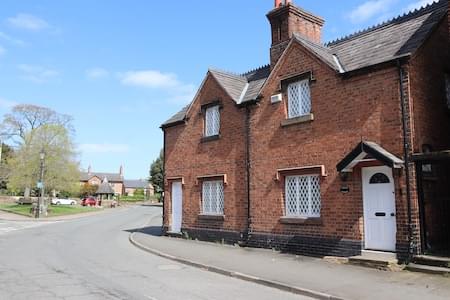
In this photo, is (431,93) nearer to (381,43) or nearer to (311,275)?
(381,43)

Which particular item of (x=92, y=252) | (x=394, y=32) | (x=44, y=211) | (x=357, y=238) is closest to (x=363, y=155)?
(x=357, y=238)

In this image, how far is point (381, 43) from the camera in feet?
45.7

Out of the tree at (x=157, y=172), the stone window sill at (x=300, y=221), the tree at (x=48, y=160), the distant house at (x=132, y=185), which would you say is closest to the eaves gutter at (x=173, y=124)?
the stone window sill at (x=300, y=221)

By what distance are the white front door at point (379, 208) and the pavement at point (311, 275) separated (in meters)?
1.14

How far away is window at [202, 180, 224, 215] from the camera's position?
18.5 metres

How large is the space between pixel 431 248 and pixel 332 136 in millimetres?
4270

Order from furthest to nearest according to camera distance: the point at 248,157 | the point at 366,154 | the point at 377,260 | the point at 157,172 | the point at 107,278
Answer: the point at 157,172 < the point at 248,157 < the point at 366,154 < the point at 377,260 < the point at 107,278

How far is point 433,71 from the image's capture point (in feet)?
42.9

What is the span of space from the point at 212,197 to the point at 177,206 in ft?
10.0

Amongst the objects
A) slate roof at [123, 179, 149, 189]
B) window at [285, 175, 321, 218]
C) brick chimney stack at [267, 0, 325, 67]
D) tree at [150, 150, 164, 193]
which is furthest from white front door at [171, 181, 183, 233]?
slate roof at [123, 179, 149, 189]

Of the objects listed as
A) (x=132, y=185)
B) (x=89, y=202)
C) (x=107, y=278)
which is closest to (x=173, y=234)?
(x=107, y=278)

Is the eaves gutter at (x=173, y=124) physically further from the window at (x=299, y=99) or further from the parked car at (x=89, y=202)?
the parked car at (x=89, y=202)

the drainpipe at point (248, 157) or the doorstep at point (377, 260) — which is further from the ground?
the drainpipe at point (248, 157)

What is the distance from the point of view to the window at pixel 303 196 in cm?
1421
